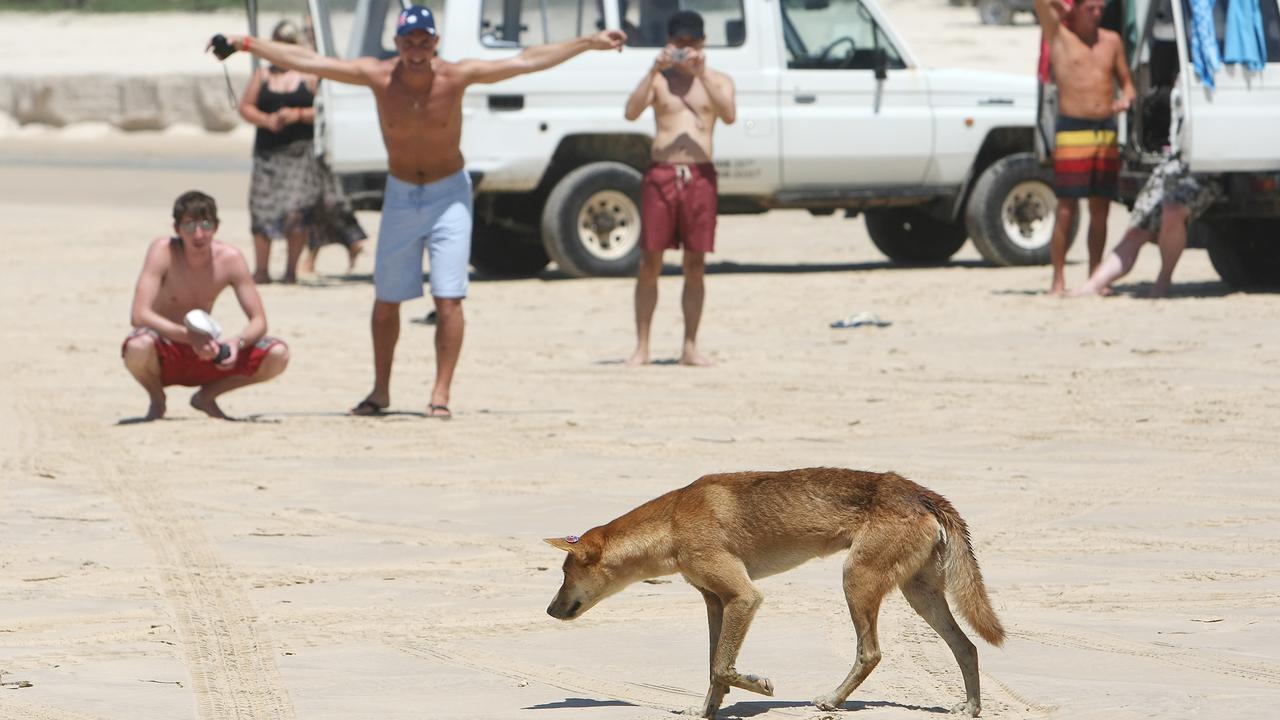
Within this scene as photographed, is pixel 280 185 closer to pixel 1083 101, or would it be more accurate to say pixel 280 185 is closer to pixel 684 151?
pixel 684 151

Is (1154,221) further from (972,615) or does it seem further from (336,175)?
(972,615)

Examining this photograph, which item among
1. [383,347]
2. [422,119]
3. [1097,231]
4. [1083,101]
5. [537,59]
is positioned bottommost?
[1097,231]

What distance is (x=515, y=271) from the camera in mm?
15250

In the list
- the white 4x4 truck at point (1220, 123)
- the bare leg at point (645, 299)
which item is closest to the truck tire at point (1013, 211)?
the white 4x4 truck at point (1220, 123)

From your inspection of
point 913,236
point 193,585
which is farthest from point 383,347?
point 913,236

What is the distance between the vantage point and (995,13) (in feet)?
144

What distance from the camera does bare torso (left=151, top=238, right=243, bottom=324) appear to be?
335 inches

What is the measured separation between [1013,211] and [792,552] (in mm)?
10988

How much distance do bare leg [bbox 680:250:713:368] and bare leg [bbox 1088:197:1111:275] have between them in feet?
11.7

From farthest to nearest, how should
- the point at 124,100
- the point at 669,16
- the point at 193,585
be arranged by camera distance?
the point at 124,100, the point at 669,16, the point at 193,585

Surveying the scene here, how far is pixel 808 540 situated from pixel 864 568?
16cm

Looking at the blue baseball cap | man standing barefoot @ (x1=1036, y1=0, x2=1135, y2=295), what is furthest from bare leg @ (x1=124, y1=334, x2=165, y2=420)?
man standing barefoot @ (x1=1036, y1=0, x2=1135, y2=295)

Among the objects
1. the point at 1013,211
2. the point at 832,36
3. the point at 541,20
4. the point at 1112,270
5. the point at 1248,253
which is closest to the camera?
the point at 1112,270

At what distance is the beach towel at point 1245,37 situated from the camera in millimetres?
12406
